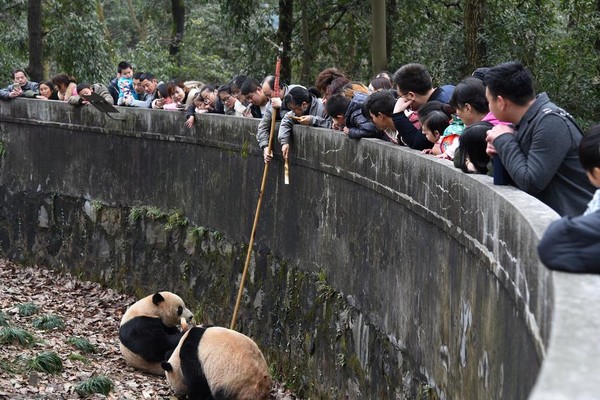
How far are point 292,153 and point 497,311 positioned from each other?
19.3ft

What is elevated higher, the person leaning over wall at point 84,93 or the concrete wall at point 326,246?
the person leaning over wall at point 84,93

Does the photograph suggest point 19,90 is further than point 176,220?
Yes

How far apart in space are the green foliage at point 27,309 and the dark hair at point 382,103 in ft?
21.1

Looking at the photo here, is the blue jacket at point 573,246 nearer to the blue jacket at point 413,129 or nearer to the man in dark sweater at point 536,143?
the man in dark sweater at point 536,143

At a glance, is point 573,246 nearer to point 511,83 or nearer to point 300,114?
point 511,83

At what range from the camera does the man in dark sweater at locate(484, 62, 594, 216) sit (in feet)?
17.2

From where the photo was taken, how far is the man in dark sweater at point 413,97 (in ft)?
26.1

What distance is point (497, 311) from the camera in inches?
208

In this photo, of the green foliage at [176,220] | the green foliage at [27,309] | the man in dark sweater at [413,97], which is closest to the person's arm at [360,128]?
the man in dark sweater at [413,97]

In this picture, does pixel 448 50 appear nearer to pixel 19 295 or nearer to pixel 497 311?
pixel 19 295

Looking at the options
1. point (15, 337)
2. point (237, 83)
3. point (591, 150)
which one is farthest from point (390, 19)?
point (591, 150)

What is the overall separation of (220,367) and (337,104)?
2.44m

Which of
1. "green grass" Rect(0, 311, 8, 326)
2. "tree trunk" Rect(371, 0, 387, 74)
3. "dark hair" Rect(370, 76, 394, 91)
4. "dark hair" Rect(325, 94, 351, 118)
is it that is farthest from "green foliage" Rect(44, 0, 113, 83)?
"dark hair" Rect(325, 94, 351, 118)

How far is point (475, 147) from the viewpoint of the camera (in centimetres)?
619
